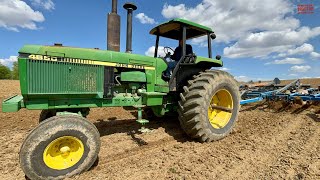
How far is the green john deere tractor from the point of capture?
298 cm

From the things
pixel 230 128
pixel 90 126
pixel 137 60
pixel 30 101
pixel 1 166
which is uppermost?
pixel 137 60

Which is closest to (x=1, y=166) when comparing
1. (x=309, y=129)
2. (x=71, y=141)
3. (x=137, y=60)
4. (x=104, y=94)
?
(x=71, y=141)

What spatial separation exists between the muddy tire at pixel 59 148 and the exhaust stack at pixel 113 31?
2065 mm

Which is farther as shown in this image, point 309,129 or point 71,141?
point 309,129

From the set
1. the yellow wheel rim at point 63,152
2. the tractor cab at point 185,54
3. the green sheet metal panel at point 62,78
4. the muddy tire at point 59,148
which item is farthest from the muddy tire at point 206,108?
the yellow wheel rim at point 63,152

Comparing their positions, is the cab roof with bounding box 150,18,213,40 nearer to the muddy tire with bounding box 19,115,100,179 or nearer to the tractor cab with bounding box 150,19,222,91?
the tractor cab with bounding box 150,19,222,91

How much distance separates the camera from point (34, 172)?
279 cm

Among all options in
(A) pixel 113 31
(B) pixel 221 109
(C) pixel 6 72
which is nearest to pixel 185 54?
(B) pixel 221 109

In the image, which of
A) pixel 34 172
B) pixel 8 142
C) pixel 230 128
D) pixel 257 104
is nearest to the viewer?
pixel 34 172

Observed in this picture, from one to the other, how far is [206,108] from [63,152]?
259cm

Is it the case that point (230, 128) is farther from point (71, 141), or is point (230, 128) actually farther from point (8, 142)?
point (8, 142)

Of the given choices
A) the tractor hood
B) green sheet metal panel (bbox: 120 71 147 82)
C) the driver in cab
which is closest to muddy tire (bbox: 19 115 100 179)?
the tractor hood

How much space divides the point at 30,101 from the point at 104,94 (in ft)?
3.70

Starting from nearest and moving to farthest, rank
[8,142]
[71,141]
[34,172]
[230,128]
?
[34,172] → [71,141] → [8,142] → [230,128]
